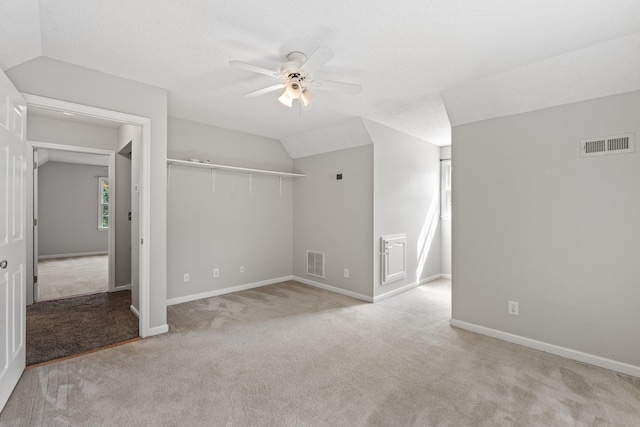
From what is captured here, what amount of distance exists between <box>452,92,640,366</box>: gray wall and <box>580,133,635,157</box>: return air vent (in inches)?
1.6

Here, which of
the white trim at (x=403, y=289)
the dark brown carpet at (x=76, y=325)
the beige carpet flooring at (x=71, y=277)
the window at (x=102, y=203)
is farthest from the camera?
the window at (x=102, y=203)

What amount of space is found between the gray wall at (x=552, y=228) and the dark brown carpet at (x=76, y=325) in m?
3.68

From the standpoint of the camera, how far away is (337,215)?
4.67 metres

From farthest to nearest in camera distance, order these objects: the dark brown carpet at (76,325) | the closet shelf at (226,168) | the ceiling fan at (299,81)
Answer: the closet shelf at (226,168)
the dark brown carpet at (76,325)
the ceiling fan at (299,81)

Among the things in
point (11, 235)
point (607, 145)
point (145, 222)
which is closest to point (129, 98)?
point (145, 222)

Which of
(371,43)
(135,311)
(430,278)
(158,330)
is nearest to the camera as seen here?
(371,43)

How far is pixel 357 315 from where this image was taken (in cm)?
369

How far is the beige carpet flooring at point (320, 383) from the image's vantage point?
1.87m

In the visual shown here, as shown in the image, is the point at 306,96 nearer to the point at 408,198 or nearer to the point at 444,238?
the point at 408,198

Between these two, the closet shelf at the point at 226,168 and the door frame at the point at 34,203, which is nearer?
the closet shelf at the point at 226,168

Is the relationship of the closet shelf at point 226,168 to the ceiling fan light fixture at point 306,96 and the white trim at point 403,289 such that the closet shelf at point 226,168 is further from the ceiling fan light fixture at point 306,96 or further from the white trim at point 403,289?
the white trim at point 403,289

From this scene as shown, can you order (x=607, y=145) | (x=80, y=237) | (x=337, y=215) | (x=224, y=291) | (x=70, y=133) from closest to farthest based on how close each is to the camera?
1. (x=607, y=145)
2. (x=70, y=133)
3. (x=224, y=291)
4. (x=337, y=215)
5. (x=80, y=237)

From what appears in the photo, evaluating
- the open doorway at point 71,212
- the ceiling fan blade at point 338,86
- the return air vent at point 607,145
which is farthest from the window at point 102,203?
the return air vent at point 607,145

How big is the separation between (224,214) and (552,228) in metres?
3.95
